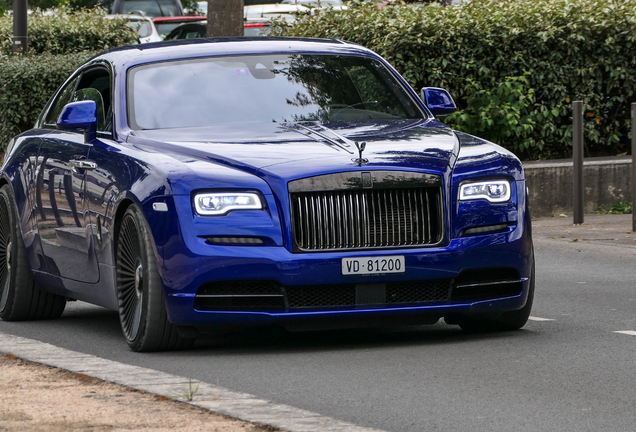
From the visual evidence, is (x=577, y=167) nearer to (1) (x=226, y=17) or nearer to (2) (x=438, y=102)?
(1) (x=226, y=17)

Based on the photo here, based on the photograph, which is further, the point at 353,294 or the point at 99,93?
the point at 99,93

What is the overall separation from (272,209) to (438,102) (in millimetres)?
2176

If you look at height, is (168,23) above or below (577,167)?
above

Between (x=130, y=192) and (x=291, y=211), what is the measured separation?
0.89m

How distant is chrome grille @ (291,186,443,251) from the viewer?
6637 millimetres

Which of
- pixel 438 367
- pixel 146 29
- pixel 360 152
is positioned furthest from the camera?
pixel 146 29

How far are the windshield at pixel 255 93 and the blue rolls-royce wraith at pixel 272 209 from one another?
12 millimetres

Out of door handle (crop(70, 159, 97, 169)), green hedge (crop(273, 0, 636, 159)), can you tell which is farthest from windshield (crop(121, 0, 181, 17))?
door handle (crop(70, 159, 97, 169))

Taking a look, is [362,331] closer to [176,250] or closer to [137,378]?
[176,250]

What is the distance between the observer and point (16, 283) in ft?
28.6

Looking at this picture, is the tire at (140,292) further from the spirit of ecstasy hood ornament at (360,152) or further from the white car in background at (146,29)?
the white car in background at (146,29)

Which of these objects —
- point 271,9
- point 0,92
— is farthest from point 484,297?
point 271,9

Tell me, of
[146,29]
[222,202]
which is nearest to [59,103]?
[222,202]

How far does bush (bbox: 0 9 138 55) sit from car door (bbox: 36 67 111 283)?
14668 mm
